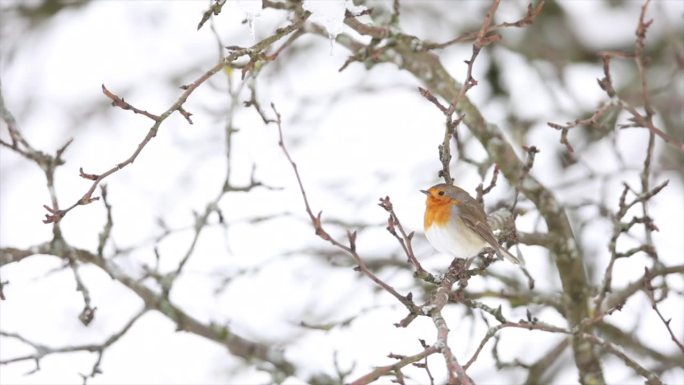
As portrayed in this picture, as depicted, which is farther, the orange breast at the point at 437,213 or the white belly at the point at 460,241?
the orange breast at the point at 437,213

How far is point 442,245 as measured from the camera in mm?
3434

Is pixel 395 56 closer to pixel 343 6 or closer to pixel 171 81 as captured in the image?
pixel 343 6

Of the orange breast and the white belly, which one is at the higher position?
the orange breast

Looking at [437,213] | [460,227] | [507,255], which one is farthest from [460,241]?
[437,213]

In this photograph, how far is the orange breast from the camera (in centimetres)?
354

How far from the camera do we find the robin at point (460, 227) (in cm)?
331

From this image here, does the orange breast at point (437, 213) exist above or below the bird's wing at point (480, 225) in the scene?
above

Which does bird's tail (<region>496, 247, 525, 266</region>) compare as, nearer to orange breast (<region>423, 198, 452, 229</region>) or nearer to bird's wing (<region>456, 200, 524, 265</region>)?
bird's wing (<region>456, 200, 524, 265</region>)

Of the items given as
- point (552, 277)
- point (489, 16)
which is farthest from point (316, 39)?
point (489, 16)

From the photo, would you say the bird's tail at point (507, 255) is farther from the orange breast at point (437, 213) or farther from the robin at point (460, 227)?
the orange breast at point (437, 213)

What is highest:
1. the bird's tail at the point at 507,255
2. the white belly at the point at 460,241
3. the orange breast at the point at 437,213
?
the orange breast at the point at 437,213

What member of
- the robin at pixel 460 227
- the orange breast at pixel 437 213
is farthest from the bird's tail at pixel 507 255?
the orange breast at pixel 437 213

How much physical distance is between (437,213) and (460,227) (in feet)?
0.97

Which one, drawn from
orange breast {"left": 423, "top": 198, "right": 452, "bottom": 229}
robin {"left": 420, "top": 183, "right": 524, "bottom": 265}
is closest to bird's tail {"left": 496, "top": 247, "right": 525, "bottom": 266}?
robin {"left": 420, "top": 183, "right": 524, "bottom": 265}
